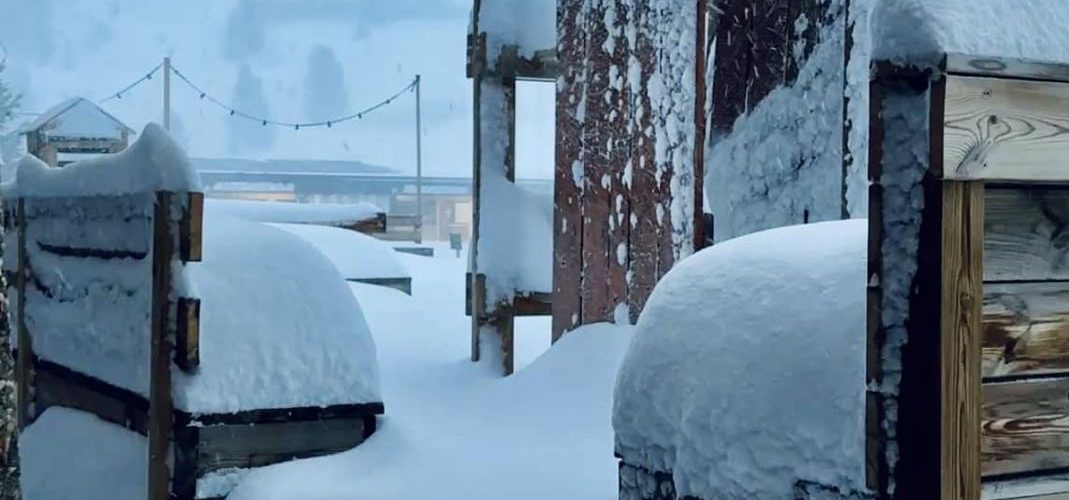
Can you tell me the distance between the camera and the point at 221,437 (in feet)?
14.9

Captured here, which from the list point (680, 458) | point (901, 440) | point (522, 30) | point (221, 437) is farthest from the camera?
point (522, 30)

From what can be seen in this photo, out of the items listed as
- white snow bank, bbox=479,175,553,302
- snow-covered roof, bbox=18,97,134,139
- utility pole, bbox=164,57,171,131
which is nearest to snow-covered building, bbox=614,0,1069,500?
white snow bank, bbox=479,175,553,302

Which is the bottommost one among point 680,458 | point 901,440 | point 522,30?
point 680,458

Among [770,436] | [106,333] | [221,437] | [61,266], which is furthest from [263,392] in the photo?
[770,436]

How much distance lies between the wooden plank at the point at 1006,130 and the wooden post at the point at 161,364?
3433 mm

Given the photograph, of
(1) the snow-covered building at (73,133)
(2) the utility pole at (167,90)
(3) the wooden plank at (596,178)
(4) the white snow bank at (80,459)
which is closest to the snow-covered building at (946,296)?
(4) the white snow bank at (80,459)

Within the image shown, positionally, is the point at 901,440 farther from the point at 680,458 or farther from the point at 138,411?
the point at 138,411

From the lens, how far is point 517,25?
723 cm

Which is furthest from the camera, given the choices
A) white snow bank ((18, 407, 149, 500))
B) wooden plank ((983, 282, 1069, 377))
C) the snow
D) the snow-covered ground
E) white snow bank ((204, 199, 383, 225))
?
white snow bank ((204, 199, 383, 225))

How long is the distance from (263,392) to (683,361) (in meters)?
2.38

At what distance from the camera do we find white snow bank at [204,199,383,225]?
12.4m

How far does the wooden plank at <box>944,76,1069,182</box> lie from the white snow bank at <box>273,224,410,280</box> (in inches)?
416

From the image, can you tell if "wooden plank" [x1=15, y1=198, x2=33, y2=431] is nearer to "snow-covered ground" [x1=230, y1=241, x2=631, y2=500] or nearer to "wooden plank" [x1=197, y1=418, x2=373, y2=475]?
"snow-covered ground" [x1=230, y1=241, x2=631, y2=500]

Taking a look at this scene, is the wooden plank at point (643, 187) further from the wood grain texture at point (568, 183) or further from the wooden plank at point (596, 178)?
the wood grain texture at point (568, 183)
